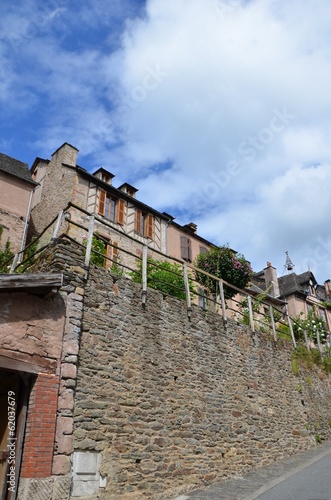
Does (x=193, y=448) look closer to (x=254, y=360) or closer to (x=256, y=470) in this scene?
(x=256, y=470)

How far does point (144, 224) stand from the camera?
19.3m

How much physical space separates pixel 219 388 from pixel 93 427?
3.79 meters

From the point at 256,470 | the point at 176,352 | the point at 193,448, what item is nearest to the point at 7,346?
the point at 176,352

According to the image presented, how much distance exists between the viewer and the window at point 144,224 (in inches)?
743

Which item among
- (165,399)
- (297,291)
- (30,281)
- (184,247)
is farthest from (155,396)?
(297,291)

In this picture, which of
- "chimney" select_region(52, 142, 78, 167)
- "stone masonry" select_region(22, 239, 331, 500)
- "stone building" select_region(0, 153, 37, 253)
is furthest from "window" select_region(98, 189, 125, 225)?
"stone masonry" select_region(22, 239, 331, 500)

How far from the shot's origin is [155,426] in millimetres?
6953

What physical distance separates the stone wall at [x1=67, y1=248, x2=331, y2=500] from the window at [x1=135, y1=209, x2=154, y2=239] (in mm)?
9416

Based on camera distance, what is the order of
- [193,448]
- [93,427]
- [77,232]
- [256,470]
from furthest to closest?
[77,232] → [256,470] → [193,448] → [93,427]

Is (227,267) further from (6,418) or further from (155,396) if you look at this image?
(6,418)

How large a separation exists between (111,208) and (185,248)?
5.17m

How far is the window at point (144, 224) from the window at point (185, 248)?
2415mm

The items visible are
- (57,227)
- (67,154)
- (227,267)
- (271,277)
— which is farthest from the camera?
(271,277)

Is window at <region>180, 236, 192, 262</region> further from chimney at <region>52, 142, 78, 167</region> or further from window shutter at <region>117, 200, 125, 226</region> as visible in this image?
chimney at <region>52, 142, 78, 167</region>
